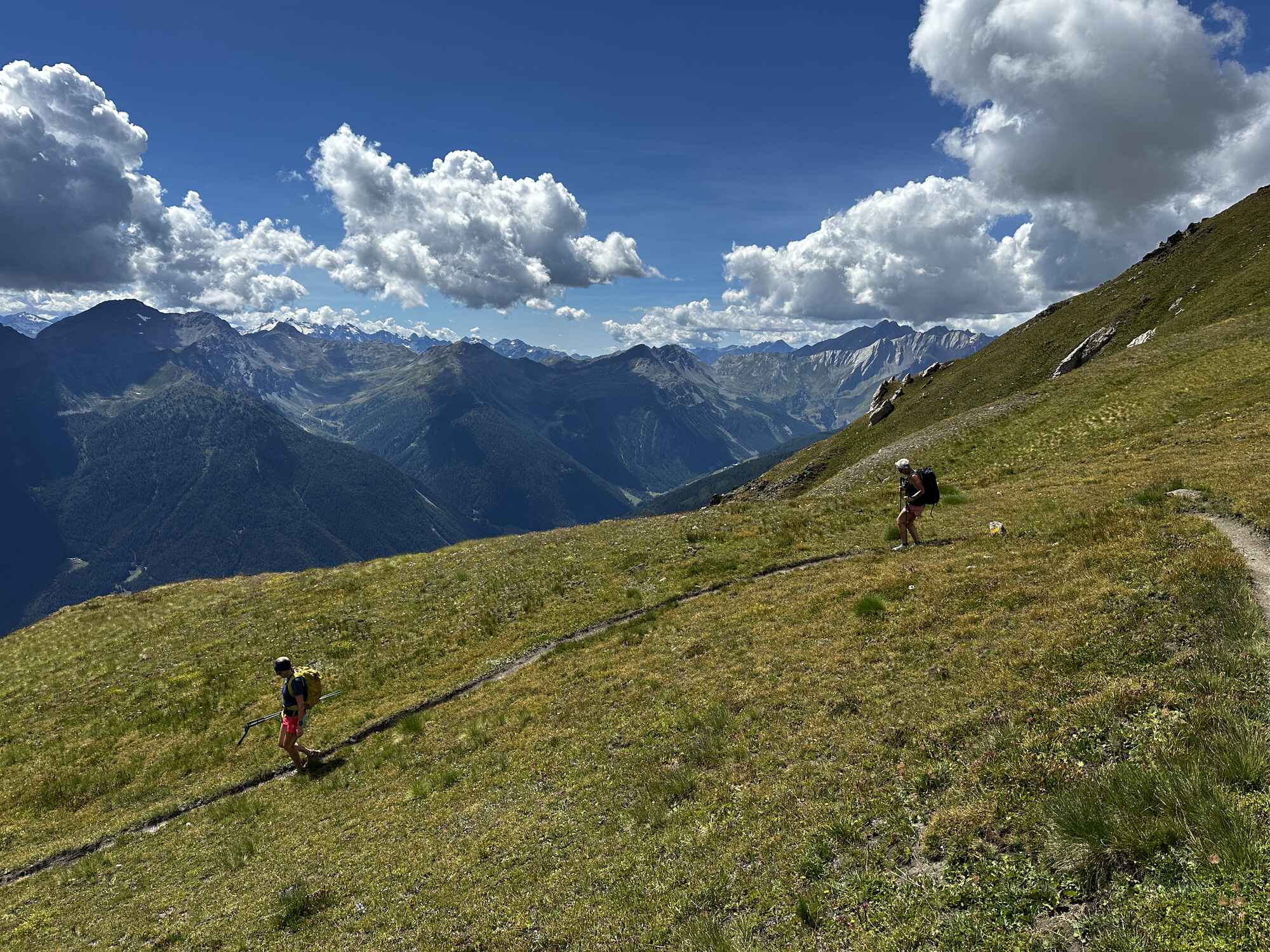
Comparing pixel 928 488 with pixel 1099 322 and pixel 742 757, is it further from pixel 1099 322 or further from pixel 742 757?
pixel 1099 322

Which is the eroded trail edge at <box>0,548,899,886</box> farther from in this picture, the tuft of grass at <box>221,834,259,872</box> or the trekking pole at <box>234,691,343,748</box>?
the tuft of grass at <box>221,834,259,872</box>

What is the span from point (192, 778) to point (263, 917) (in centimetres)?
1241


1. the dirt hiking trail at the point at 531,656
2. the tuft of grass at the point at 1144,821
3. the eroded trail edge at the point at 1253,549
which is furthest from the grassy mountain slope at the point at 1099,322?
the tuft of grass at the point at 1144,821

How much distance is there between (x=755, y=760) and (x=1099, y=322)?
419 ft

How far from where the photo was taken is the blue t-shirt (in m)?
19.6

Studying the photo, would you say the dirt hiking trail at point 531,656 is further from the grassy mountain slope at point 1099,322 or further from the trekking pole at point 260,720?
the grassy mountain slope at point 1099,322

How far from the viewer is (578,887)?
1002cm

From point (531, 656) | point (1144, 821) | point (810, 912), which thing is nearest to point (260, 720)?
point (531, 656)

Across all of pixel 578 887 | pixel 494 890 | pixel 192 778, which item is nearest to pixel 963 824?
pixel 578 887

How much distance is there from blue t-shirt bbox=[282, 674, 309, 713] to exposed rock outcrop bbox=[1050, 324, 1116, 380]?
352ft

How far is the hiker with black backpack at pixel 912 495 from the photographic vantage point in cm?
2381

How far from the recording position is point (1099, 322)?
105438 mm

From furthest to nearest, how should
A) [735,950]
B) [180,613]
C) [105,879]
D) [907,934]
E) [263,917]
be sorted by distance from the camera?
[180,613] → [105,879] → [263,917] → [735,950] → [907,934]

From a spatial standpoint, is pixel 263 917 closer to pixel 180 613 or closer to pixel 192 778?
pixel 192 778
